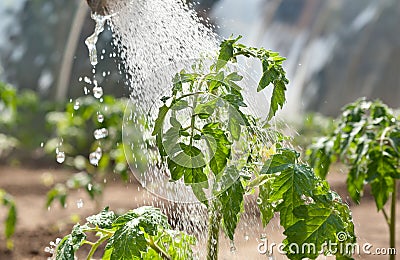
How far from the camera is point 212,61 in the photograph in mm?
1116

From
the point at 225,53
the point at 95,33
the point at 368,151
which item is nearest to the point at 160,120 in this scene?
the point at 225,53

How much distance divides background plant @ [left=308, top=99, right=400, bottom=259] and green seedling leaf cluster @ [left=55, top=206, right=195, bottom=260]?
45cm

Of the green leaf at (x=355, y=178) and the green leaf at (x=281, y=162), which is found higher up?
the green leaf at (x=355, y=178)

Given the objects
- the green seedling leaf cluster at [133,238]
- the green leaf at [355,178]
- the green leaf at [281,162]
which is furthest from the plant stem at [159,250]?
the green leaf at [355,178]

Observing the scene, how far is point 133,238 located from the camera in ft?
3.12

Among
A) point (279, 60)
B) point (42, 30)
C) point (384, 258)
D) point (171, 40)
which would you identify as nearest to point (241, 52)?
point (279, 60)

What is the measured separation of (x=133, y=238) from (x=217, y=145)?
178mm

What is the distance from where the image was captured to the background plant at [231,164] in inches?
38.3

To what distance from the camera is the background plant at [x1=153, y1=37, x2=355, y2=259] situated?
97 centimetres

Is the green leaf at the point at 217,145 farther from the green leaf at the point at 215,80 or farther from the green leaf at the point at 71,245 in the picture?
the green leaf at the point at 71,245

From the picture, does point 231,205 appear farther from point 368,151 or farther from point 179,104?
point 368,151

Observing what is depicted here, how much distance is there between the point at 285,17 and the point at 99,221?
5832 millimetres

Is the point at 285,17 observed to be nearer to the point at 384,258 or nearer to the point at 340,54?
the point at 340,54

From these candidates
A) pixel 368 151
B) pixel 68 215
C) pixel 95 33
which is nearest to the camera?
pixel 95 33
